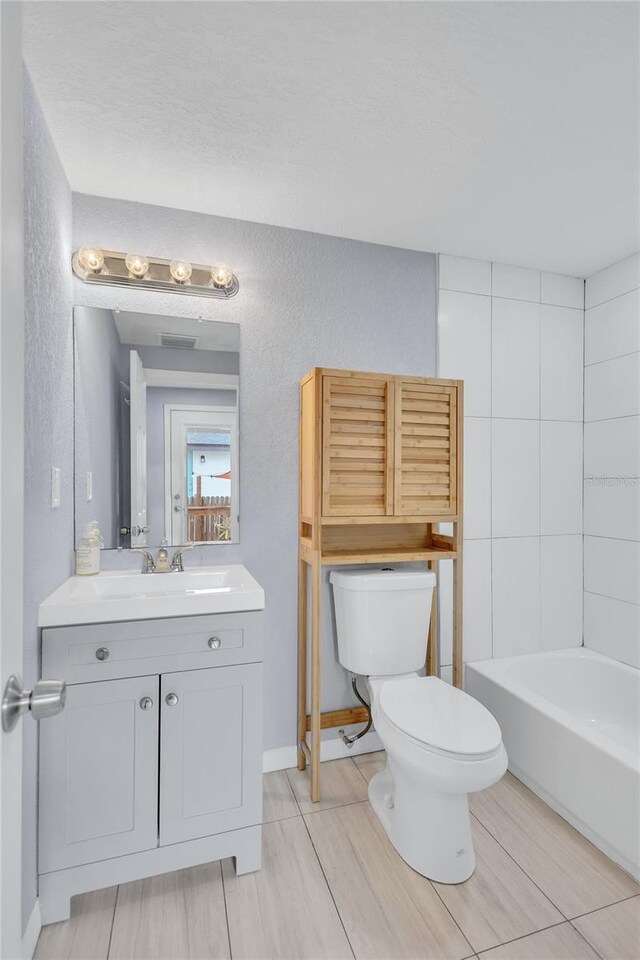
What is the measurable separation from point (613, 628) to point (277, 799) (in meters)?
1.83

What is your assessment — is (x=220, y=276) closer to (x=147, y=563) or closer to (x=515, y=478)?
(x=147, y=563)

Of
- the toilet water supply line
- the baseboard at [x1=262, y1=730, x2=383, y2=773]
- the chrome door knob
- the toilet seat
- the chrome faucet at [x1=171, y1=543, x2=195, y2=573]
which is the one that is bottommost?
the baseboard at [x1=262, y1=730, x2=383, y2=773]

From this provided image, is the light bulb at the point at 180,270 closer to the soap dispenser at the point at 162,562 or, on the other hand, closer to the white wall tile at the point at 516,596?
the soap dispenser at the point at 162,562

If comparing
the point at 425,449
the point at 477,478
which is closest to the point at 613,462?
the point at 477,478

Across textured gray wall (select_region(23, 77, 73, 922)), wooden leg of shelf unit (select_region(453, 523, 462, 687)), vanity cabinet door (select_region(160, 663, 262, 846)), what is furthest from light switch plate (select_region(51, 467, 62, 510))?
wooden leg of shelf unit (select_region(453, 523, 462, 687))

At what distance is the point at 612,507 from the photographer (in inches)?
101

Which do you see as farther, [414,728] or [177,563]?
[177,563]

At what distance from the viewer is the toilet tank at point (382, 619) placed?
81.5 inches

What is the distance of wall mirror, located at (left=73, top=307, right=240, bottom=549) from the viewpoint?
1927 millimetres

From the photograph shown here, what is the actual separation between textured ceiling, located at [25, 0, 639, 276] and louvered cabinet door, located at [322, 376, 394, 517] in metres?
0.74

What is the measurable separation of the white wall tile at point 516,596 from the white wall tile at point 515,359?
692mm

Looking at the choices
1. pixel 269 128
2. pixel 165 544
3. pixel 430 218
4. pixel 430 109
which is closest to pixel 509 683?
pixel 165 544

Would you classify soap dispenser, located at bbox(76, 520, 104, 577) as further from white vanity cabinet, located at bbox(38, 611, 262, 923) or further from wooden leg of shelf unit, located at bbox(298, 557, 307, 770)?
wooden leg of shelf unit, located at bbox(298, 557, 307, 770)

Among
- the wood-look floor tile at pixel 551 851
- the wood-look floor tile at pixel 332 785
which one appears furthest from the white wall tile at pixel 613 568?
the wood-look floor tile at pixel 332 785
